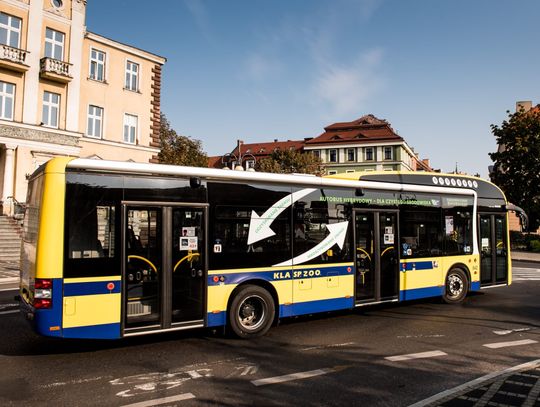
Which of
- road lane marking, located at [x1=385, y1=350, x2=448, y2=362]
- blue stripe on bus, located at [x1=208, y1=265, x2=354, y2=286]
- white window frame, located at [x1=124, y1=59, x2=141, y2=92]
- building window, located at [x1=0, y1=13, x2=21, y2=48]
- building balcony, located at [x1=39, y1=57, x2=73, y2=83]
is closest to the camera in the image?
road lane marking, located at [x1=385, y1=350, x2=448, y2=362]

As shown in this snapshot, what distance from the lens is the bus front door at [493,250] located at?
1181cm

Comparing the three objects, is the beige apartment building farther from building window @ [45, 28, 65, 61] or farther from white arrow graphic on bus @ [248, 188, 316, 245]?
white arrow graphic on bus @ [248, 188, 316, 245]

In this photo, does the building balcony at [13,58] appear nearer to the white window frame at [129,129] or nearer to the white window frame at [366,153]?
the white window frame at [129,129]

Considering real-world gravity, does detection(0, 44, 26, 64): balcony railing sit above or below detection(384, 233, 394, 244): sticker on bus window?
above

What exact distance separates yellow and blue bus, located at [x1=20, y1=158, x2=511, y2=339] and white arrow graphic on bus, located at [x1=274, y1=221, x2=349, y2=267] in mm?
21

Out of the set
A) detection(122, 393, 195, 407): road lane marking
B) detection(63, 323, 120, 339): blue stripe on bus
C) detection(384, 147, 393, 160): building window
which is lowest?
detection(122, 393, 195, 407): road lane marking

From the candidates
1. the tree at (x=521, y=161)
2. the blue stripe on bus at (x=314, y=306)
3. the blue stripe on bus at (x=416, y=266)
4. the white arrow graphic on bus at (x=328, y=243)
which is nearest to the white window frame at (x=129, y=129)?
the white arrow graphic on bus at (x=328, y=243)

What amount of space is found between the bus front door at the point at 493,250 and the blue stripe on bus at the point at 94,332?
9404mm

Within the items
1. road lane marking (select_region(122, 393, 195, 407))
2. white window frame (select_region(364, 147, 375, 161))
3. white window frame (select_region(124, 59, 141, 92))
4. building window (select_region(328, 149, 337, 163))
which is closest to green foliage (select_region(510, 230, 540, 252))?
white window frame (select_region(124, 59, 141, 92))

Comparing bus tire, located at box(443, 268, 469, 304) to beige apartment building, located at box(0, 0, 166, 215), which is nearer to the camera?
bus tire, located at box(443, 268, 469, 304)

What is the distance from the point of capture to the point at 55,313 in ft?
20.2

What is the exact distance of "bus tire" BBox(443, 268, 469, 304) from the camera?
11.1 m

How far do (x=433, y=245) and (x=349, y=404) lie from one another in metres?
6.72

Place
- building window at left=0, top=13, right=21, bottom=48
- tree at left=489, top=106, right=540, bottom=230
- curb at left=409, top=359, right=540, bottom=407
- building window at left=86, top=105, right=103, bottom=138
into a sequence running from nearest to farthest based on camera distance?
curb at left=409, top=359, right=540, bottom=407
building window at left=0, top=13, right=21, bottom=48
building window at left=86, top=105, right=103, bottom=138
tree at left=489, top=106, right=540, bottom=230
